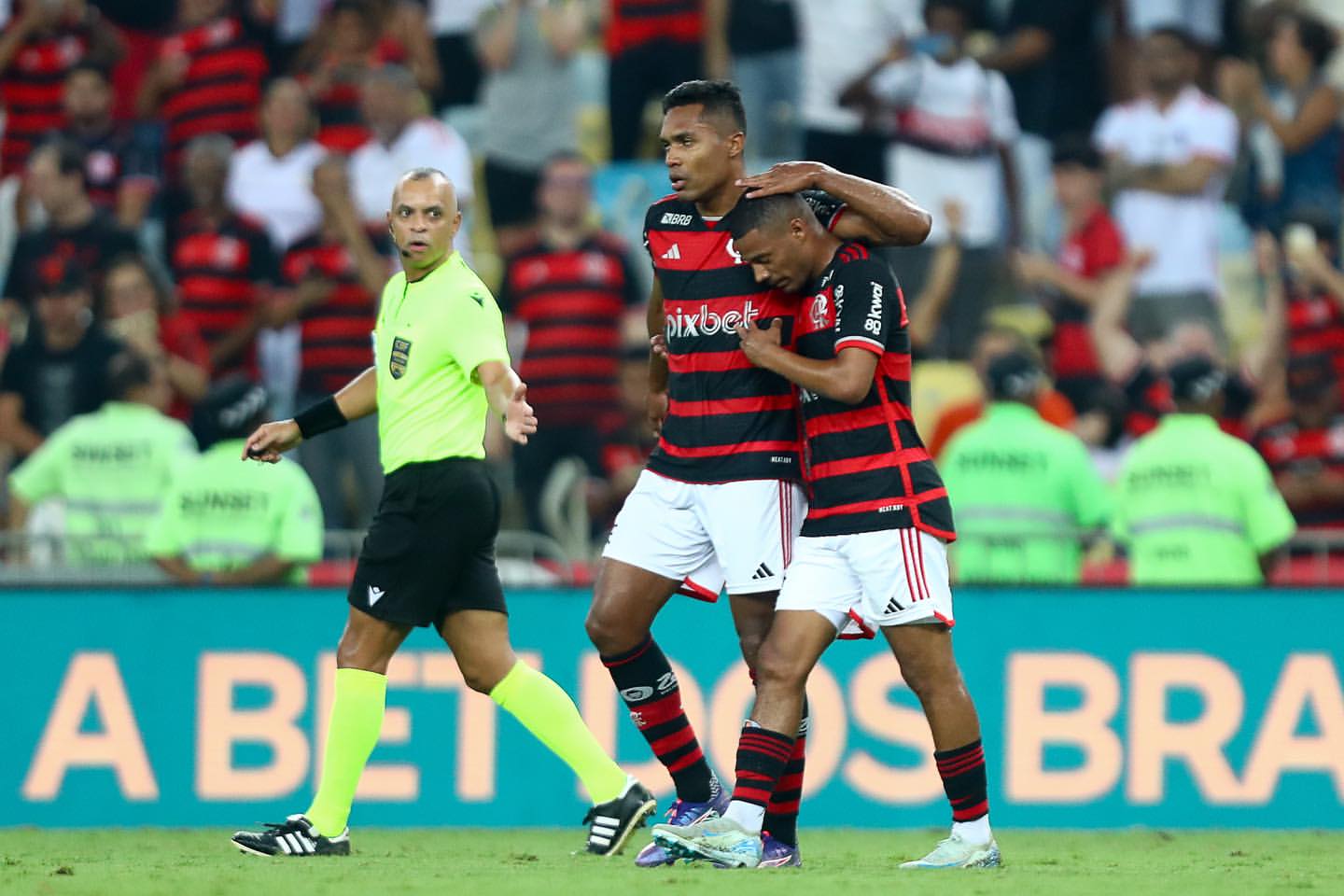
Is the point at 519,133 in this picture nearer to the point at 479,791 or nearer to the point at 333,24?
the point at 333,24

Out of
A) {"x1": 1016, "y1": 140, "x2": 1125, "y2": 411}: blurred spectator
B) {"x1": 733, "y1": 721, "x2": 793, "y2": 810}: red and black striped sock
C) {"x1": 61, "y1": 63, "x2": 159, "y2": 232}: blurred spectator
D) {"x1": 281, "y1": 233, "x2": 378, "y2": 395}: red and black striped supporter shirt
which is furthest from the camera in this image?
{"x1": 61, "y1": 63, "x2": 159, "y2": 232}: blurred spectator

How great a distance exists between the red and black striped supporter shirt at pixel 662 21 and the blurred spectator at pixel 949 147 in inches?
44.3

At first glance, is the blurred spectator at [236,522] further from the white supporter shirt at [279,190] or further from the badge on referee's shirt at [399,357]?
the white supporter shirt at [279,190]

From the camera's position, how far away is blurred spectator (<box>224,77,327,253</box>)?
14.0 metres

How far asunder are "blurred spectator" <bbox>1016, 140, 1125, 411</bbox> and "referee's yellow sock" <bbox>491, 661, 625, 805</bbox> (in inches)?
255

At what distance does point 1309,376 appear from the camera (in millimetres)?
12898

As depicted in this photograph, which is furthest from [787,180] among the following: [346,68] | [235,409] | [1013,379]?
[346,68]

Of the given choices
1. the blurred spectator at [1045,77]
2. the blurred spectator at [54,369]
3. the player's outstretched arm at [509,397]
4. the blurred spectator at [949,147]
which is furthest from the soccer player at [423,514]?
the blurred spectator at [1045,77]

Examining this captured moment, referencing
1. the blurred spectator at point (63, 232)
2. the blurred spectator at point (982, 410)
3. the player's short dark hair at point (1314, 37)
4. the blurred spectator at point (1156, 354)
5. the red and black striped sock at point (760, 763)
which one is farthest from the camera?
the player's short dark hair at point (1314, 37)

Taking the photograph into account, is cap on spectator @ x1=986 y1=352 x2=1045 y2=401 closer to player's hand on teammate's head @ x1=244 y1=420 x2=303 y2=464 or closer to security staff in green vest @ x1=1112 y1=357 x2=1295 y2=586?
security staff in green vest @ x1=1112 y1=357 x2=1295 y2=586

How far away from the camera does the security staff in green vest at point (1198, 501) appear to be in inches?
410

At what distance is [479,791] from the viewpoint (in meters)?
10.2

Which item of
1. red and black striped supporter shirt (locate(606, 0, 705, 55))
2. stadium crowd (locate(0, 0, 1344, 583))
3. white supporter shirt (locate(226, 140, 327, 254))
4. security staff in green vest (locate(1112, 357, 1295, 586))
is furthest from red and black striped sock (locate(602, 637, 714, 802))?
red and black striped supporter shirt (locate(606, 0, 705, 55))

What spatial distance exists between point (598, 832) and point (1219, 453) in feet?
14.0
